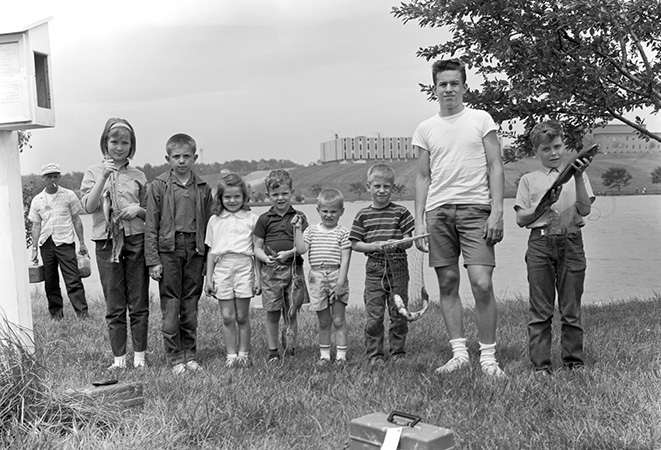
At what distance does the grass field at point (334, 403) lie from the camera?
12.4 feet

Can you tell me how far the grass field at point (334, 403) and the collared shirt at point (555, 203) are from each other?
1.08 m

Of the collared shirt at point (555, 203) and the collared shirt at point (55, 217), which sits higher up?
the collared shirt at point (555, 203)

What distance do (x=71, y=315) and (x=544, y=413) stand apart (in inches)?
310

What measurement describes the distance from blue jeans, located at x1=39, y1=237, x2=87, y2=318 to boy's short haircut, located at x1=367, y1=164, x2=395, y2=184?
592cm

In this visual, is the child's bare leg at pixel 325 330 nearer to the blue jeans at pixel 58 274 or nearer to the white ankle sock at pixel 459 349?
the white ankle sock at pixel 459 349

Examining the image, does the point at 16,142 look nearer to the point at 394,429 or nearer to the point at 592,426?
the point at 394,429

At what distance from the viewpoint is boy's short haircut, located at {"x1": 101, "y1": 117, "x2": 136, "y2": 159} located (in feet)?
20.2

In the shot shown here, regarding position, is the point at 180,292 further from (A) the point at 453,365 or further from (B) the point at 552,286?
→ (B) the point at 552,286

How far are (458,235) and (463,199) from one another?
29cm

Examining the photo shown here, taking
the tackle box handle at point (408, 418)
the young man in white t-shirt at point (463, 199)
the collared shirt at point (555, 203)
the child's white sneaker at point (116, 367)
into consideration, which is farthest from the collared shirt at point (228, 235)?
the tackle box handle at point (408, 418)

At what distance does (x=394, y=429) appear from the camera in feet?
10.8

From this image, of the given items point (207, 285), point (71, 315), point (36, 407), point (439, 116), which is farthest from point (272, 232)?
point (71, 315)

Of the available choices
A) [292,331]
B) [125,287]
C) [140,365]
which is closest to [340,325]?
[292,331]

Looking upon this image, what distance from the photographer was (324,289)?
6.23 m
